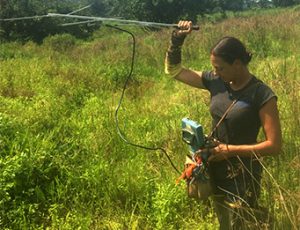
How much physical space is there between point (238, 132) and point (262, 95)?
0.26 m

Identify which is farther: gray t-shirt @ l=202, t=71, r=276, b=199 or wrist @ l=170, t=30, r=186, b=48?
wrist @ l=170, t=30, r=186, b=48

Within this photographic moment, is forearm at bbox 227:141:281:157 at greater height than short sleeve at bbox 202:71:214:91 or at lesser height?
lesser

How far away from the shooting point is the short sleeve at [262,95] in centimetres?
237

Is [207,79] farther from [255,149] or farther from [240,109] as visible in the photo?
[255,149]

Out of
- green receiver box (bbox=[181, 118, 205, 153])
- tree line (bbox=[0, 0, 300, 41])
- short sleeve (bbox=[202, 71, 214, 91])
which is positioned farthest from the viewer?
tree line (bbox=[0, 0, 300, 41])

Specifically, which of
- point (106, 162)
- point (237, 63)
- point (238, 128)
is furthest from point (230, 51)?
point (106, 162)

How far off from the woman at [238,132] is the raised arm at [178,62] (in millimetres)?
190

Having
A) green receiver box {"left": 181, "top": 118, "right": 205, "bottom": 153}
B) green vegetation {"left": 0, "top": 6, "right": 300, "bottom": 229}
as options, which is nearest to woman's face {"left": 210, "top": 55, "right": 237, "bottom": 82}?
green receiver box {"left": 181, "top": 118, "right": 205, "bottom": 153}

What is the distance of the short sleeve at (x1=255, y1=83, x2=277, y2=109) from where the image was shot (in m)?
2.37

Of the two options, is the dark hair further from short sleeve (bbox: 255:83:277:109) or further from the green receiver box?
the green receiver box

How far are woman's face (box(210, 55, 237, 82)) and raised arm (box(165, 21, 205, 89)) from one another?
0.37m

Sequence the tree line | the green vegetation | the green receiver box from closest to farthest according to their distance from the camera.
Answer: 1. the green receiver box
2. the green vegetation
3. the tree line

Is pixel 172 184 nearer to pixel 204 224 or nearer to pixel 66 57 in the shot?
pixel 204 224

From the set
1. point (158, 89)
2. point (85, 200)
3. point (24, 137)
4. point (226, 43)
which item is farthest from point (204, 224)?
point (158, 89)
